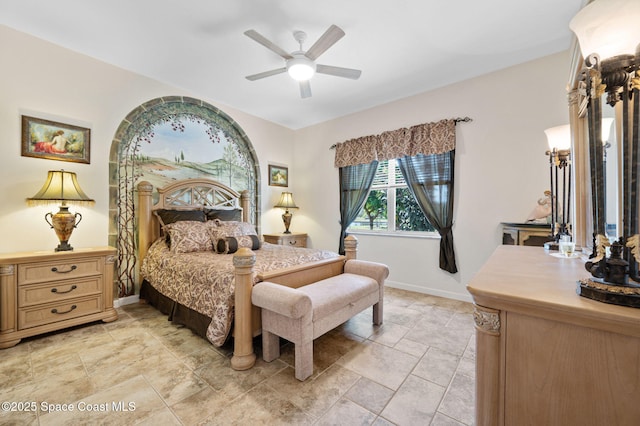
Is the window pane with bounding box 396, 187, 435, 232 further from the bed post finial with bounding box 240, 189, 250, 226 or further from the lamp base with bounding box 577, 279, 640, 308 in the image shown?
the lamp base with bounding box 577, 279, 640, 308

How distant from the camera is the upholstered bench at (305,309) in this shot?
1734mm

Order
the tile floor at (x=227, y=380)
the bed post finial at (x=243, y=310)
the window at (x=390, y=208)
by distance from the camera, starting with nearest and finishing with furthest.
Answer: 1. the tile floor at (x=227, y=380)
2. the bed post finial at (x=243, y=310)
3. the window at (x=390, y=208)

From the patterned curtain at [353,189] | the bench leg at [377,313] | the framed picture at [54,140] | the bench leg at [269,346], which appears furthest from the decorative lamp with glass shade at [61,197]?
the patterned curtain at [353,189]

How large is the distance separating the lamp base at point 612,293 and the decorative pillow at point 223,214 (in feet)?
12.1

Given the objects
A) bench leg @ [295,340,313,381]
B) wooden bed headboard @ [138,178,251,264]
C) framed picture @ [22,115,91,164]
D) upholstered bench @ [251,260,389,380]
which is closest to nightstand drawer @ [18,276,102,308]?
wooden bed headboard @ [138,178,251,264]

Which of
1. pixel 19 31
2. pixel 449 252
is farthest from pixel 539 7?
pixel 19 31

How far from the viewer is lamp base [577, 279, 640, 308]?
66 centimetres

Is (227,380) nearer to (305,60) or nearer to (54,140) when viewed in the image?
(305,60)

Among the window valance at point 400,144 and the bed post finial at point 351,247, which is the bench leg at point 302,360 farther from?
the window valance at point 400,144

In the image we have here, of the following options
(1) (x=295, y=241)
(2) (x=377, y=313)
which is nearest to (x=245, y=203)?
(1) (x=295, y=241)

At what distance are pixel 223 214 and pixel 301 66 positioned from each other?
7.62ft

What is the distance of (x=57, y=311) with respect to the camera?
2.36 m

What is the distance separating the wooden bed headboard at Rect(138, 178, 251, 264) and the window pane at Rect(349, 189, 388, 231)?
1.92 m

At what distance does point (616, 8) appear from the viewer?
2.46ft
